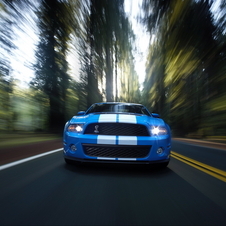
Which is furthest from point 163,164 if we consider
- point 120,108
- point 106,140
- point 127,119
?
point 120,108

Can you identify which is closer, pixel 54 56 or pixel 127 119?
pixel 127 119

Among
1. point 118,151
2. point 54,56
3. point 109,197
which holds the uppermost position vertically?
point 54,56

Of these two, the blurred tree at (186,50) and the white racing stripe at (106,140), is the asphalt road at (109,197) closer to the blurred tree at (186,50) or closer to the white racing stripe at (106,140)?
the white racing stripe at (106,140)

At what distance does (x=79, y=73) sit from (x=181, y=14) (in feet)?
28.4

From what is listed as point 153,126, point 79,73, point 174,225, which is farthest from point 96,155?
point 79,73

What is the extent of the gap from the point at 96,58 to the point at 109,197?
18758 mm

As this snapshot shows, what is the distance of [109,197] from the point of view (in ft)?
7.87

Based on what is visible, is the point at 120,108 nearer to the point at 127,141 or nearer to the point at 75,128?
the point at 75,128

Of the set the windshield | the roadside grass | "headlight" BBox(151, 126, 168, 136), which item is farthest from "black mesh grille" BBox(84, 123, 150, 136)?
the roadside grass

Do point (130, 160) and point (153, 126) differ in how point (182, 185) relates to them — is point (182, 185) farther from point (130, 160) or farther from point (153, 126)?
point (153, 126)

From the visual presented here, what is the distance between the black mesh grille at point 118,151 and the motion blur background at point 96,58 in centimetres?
562

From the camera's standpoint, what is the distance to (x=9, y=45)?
796cm

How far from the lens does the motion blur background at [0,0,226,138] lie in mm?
9594

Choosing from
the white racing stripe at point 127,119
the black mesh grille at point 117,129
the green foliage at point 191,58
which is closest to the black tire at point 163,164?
the black mesh grille at point 117,129
